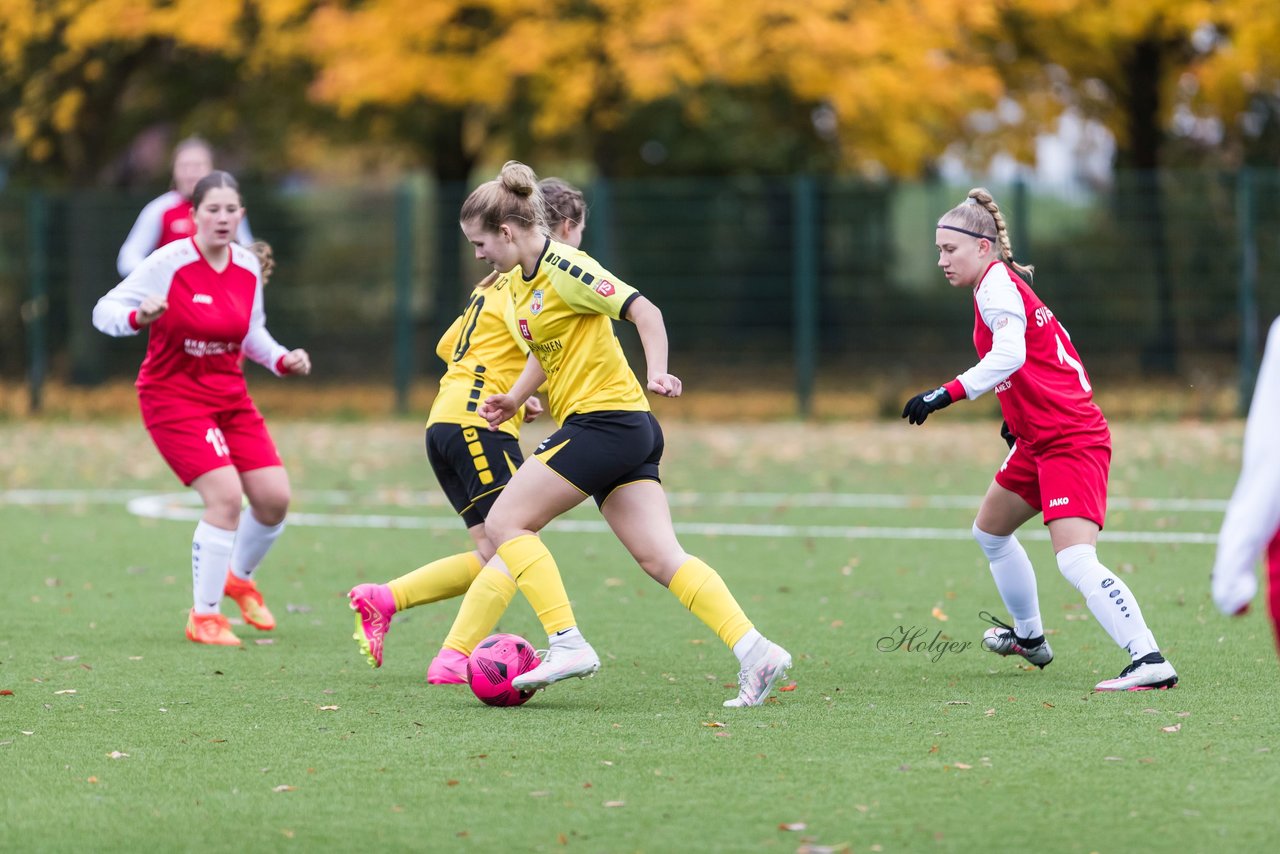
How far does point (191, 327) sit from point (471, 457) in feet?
5.28

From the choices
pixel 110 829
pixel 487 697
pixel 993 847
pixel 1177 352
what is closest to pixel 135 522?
pixel 487 697

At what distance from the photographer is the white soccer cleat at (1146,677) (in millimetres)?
6426

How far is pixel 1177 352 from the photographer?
21156mm

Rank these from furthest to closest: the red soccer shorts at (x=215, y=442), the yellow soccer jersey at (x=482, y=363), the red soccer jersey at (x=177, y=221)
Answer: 1. the red soccer jersey at (x=177, y=221)
2. the red soccer shorts at (x=215, y=442)
3. the yellow soccer jersey at (x=482, y=363)

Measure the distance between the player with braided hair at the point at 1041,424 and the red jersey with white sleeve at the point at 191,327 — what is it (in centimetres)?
320

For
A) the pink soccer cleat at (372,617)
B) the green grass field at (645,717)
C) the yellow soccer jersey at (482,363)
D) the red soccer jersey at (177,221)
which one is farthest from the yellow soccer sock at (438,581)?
the red soccer jersey at (177,221)

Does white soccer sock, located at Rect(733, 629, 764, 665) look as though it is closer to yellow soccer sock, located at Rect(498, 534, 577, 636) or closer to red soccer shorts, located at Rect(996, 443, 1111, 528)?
yellow soccer sock, located at Rect(498, 534, 577, 636)

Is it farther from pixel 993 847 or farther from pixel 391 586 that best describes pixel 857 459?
pixel 993 847

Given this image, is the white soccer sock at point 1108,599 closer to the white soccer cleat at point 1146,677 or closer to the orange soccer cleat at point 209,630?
the white soccer cleat at point 1146,677

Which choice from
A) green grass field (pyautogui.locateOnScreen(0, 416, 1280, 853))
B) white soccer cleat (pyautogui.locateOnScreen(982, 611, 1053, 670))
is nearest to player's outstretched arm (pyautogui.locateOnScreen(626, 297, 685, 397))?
green grass field (pyautogui.locateOnScreen(0, 416, 1280, 853))

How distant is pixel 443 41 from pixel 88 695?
16.5 m

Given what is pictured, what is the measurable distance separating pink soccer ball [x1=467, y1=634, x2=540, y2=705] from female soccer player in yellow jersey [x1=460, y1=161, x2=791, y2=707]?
Result: 0.33ft

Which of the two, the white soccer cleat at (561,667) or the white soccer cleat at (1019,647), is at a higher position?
the white soccer cleat at (561,667)

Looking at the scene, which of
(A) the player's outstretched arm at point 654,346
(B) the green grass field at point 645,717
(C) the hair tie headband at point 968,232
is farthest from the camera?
(C) the hair tie headband at point 968,232
